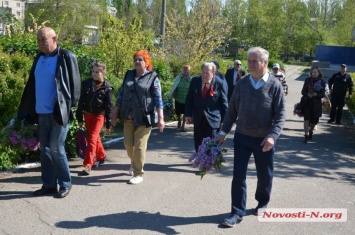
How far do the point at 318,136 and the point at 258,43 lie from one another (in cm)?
3282

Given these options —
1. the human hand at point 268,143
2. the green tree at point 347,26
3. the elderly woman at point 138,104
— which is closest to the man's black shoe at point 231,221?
the human hand at point 268,143

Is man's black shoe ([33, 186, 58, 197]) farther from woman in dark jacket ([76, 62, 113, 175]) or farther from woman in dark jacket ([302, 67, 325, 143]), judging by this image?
woman in dark jacket ([302, 67, 325, 143])

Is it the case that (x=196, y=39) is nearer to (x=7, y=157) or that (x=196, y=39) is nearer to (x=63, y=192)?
(x=7, y=157)

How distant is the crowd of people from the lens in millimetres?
4508

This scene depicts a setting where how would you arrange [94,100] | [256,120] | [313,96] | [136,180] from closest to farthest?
[256,120] < [136,180] < [94,100] < [313,96]

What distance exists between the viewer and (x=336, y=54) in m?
41.2

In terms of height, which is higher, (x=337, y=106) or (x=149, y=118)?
(x=149, y=118)

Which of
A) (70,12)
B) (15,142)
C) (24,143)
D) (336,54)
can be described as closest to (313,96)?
(24,143)

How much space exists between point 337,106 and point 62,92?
1046 cm

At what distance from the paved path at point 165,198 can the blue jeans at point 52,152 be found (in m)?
0.24


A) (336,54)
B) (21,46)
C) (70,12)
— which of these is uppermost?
(70,12)

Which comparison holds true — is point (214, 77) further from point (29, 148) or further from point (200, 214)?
point (29, 148)

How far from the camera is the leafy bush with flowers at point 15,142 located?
6.18 m

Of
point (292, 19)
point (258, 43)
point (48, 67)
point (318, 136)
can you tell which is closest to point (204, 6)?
point (318, 136)
